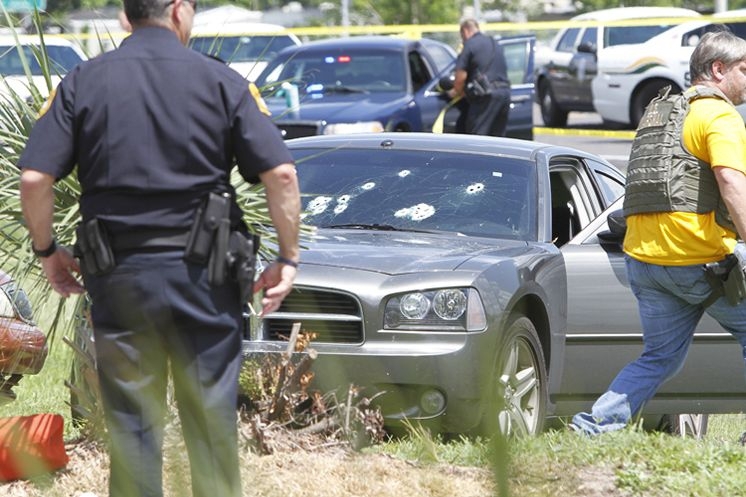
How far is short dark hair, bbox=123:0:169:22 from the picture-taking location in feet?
11.8

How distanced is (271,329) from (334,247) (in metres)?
0.49

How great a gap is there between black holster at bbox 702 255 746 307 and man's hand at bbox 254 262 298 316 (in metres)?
2.13

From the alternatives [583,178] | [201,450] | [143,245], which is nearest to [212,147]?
[143,245]

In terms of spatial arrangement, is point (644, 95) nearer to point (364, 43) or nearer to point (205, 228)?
point (364, 43)

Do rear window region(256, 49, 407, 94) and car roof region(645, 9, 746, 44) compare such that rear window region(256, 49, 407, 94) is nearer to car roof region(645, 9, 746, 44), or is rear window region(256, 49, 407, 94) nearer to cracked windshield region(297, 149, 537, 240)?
cracked windshield region(297, 149, 537, 240)

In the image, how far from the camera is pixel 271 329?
18.4 ft

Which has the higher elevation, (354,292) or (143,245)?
(143,245)

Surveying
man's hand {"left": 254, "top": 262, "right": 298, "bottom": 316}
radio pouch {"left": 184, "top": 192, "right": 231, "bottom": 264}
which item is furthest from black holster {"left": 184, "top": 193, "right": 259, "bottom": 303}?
man's hand {"left": 254, "top": 262, "right": 298, "bottom": 316}

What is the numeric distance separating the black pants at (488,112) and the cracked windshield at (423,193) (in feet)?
25.8

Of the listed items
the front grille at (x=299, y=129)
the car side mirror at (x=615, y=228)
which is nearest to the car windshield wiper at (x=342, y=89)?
the front grille at (x=299, y=129)

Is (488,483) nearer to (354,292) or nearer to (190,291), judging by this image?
(190,291)

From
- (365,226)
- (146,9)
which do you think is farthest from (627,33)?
(146,9)

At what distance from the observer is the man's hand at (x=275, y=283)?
3732 millimetres

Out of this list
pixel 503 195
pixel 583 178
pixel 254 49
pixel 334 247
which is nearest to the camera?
pixel 334 247
